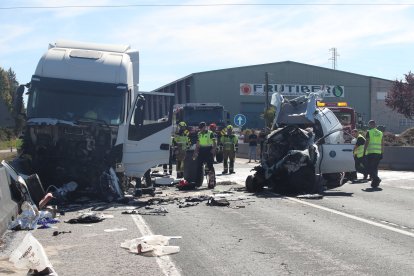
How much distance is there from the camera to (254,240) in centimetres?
863

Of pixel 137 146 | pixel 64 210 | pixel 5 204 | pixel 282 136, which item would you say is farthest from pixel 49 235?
pixel 282 136

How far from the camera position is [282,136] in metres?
16.3

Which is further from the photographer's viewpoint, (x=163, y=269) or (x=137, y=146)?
(x=137, y=146)

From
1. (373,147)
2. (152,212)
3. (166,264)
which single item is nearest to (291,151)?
(373,147)

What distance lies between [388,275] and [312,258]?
108 centimetres

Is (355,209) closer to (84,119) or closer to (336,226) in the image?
(336,226)

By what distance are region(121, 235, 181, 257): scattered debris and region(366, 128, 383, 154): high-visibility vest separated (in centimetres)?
1056

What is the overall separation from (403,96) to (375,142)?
29.8 m

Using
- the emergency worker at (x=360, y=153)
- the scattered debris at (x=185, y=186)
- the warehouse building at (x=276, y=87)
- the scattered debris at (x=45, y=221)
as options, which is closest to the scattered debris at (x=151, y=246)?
the scattered debris at (x=45, y=221)

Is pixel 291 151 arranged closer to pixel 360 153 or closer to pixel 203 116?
pixel 360 153

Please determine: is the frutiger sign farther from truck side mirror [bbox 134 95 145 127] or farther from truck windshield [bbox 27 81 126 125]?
truck windshield [bbox 27 81 126 125]

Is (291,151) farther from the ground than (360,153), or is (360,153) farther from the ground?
(291,151)

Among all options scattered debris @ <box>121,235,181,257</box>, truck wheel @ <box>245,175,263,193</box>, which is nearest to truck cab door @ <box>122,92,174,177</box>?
truck wheel @ <box>245,175,263,193</box>

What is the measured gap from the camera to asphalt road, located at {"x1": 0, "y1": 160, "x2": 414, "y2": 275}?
6.93m
